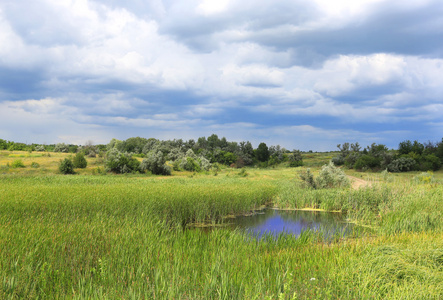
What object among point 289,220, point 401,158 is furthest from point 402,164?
point 289,220

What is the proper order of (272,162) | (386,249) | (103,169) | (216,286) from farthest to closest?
(272,162)
(103,169)
(386,249)
(216,286)

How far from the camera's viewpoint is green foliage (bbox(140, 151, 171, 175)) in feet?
118

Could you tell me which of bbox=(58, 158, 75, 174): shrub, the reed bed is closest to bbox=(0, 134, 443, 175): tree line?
bbox=(58, 158, 75, 174): shrub

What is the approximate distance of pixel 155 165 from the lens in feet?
118

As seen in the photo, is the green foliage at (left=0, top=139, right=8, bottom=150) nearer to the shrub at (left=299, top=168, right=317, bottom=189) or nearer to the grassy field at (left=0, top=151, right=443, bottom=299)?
the grassy field at (left=0, top=151, right=443, bottom=299)

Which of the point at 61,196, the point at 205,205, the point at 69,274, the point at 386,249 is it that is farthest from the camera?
the point at 205,205

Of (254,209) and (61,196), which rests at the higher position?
(61,196)

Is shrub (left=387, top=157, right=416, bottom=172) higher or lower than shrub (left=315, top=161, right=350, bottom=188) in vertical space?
higher

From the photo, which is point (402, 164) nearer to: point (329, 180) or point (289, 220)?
→ point (329, 180)

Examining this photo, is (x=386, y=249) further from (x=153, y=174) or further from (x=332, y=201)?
(x=153, y=174)

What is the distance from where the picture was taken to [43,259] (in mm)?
5250

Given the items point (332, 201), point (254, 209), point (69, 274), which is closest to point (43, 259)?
point (69, 274)

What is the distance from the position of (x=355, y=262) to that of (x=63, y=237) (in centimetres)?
568

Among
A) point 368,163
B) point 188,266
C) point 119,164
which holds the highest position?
point 368,163
